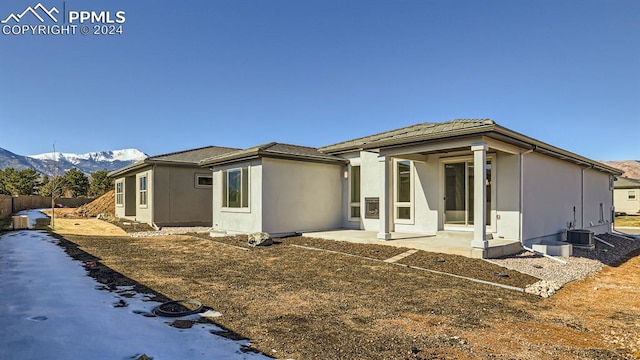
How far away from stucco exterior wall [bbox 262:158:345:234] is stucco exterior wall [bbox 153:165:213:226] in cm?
732

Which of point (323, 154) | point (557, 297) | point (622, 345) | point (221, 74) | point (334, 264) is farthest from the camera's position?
point (221, 74)

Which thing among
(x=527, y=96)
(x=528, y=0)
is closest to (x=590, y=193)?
(x=527, y=96)

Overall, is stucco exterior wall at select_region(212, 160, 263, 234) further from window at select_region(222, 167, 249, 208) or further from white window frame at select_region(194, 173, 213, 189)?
white window frame at select_region(194, 173, 213, 189)

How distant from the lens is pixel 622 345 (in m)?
3.77

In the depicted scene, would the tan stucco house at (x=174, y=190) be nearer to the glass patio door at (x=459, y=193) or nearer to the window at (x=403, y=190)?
the window at (x=403, y=190)

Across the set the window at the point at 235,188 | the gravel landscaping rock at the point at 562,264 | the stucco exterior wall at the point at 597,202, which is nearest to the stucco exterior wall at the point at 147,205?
the window at the point at 235,188

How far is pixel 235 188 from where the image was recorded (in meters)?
13.1

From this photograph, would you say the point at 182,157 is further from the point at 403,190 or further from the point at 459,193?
the point at 459,193

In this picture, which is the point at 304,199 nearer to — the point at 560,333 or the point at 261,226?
the point at 261,226

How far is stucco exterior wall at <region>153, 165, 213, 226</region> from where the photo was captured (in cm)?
1683

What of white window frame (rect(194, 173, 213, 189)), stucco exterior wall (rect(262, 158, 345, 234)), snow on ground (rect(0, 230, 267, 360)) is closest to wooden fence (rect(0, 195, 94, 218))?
white window frame (rect(194, 173, 213, 189))

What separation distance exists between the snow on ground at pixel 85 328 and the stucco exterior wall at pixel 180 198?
11.3m

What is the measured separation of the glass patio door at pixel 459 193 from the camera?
34.9 feet

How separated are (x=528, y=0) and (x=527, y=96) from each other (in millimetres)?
5192
